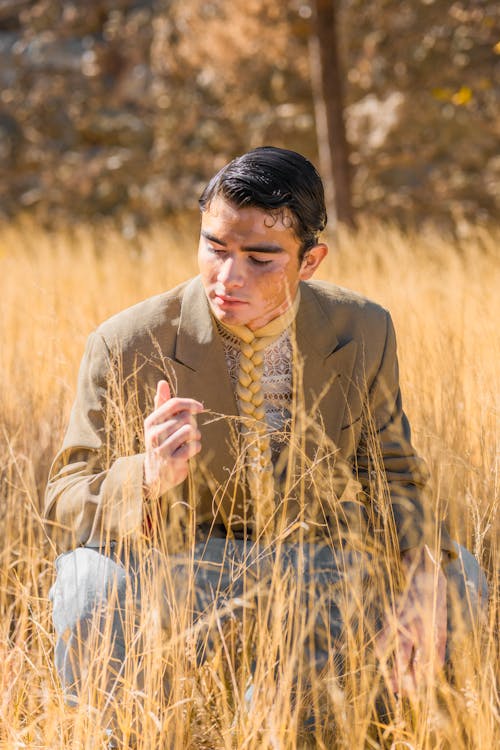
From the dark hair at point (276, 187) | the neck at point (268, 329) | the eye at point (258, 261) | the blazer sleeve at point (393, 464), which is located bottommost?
the blazer sleeve at point (393, 464)

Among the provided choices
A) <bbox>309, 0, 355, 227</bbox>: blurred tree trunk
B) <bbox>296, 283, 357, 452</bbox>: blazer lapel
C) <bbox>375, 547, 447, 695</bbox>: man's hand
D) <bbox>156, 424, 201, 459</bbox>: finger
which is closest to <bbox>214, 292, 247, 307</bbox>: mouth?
<bbox>296, 283, 357, 452</bbox>: blazer lapel

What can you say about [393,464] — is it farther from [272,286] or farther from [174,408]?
[174,408]

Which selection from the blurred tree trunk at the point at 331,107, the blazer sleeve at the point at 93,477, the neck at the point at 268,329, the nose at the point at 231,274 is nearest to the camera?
the blazer sleeve at the point at 93,477

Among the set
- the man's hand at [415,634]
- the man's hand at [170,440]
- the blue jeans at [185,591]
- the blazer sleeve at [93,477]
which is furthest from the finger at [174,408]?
the man's hand at [415,634]

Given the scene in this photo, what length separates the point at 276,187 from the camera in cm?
184

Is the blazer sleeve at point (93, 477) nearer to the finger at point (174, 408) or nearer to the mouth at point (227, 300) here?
the finger at point (174, 408)

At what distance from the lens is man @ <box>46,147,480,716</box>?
5.67 ft

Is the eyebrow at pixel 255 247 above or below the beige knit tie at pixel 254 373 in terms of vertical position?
above

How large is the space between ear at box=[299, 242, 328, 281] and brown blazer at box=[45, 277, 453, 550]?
10cm

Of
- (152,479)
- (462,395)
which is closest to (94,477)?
(152,479)

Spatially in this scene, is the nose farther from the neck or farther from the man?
the neck

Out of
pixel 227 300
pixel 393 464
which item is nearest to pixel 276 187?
pixel 227 300

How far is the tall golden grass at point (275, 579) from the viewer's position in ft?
5.12

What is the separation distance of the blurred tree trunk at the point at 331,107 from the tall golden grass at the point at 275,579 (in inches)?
35.3
